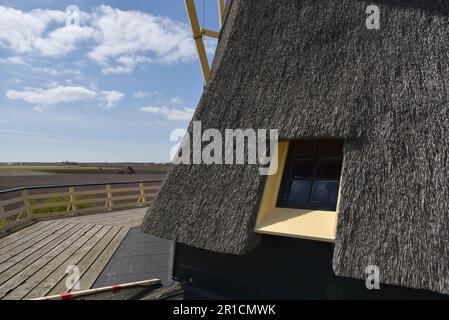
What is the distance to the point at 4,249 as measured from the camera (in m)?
5.91

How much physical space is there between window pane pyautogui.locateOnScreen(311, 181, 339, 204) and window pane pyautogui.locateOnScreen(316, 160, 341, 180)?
84 millimetres

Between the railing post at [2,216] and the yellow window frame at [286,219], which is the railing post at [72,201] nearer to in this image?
the railing post at [2,216]

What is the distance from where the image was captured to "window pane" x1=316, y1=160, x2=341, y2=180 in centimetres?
335

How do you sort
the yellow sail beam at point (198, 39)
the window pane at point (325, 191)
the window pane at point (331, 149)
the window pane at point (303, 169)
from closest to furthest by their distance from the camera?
the window pane at point (325, 191) → the window pane at point (331, 149) → the window pane at point (303, 169) → the yellow sail beam at point (198, 39)

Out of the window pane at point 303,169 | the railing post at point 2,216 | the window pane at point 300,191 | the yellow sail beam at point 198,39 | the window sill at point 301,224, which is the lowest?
the railing post at point 2,216

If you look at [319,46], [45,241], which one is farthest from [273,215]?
[45,241]

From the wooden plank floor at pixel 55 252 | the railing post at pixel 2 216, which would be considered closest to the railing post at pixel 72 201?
the wooden plank floor at pixel 55 252

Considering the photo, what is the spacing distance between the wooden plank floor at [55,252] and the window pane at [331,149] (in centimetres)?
399

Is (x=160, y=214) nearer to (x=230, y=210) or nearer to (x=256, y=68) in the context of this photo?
(x=230, y=210)

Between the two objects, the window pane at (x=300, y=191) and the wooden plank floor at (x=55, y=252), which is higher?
the window pane at (x=300, y=191)

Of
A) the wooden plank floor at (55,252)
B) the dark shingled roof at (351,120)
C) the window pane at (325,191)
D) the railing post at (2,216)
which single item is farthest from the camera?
the railing post at (2,216)

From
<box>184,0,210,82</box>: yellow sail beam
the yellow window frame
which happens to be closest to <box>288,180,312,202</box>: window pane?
the yellow window frame

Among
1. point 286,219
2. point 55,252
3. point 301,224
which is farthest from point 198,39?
point 55,252

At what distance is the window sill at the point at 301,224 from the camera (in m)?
2.86
